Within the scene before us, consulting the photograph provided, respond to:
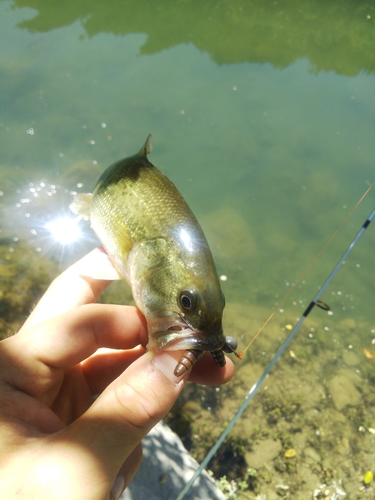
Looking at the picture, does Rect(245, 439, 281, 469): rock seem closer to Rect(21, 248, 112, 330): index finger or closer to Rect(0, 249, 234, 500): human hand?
Rect(0, 249, 234, 500): human hand

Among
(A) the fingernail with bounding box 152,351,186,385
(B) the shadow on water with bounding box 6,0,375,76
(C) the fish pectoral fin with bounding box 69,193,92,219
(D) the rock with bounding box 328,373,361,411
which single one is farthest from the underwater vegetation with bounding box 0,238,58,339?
(B) the shadow on water with bounding box 6,0,375,76

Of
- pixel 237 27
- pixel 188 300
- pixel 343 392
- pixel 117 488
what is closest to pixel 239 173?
pixel 343 392

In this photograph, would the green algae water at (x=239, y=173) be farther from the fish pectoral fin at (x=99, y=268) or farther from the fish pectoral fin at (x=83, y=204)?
the fish pectoral fin at (x=99, y=268)

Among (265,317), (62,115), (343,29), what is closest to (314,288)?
(265,317)

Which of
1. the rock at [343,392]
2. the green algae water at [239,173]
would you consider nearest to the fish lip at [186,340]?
the green algae water at [239,173]

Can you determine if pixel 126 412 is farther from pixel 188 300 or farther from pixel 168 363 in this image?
pixel 188 300

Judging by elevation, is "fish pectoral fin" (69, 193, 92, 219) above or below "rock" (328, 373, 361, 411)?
above

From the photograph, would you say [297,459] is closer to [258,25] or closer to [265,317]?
[265,317]
